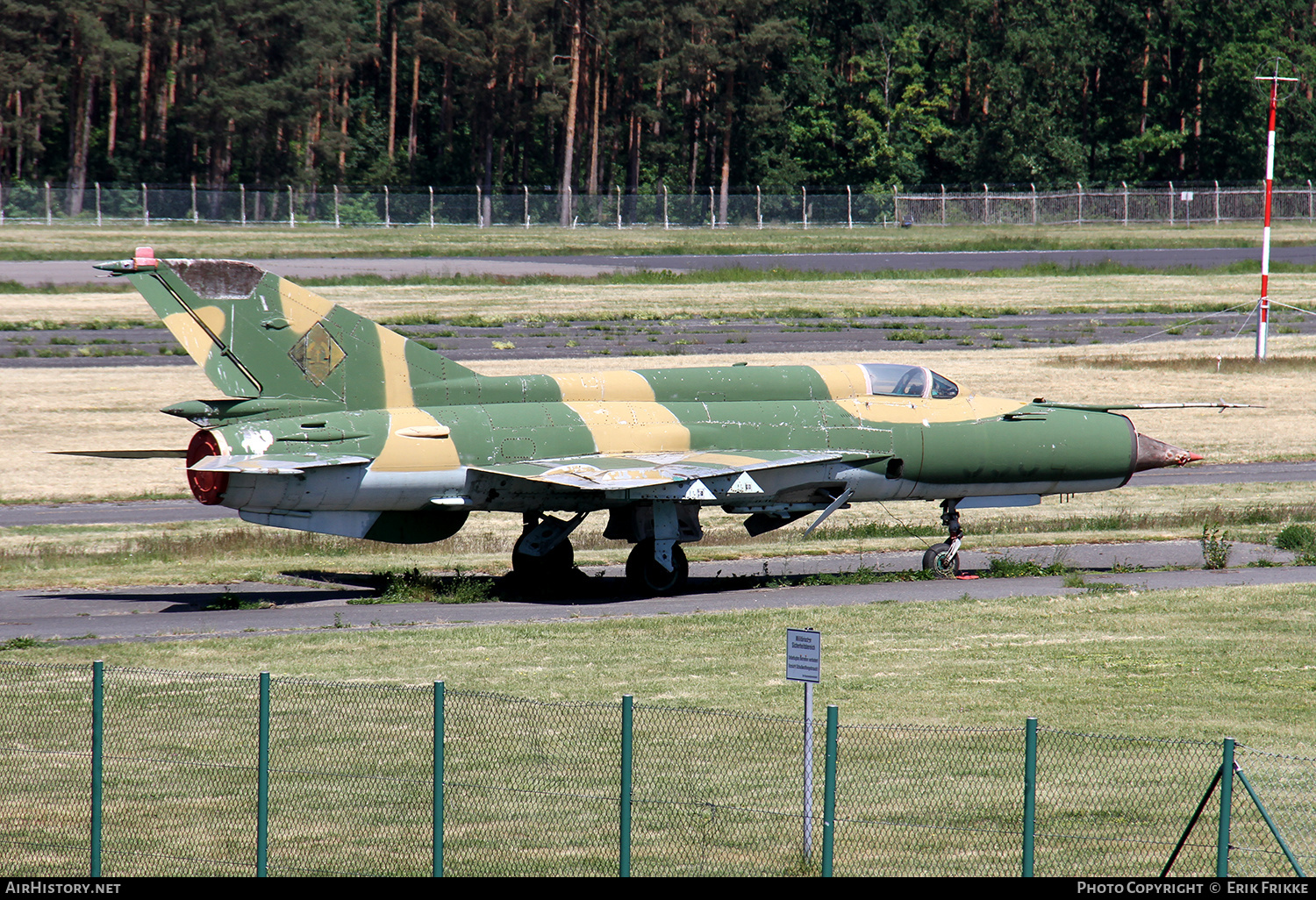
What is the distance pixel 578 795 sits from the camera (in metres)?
12.8

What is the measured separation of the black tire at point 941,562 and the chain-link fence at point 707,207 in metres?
67.1

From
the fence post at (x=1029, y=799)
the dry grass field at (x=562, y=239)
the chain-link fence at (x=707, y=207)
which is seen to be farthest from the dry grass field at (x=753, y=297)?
the fence post at (x=1029, y=799)

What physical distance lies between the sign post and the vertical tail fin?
1305 centimetres

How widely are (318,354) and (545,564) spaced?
5.31 meters

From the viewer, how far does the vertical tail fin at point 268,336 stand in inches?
884

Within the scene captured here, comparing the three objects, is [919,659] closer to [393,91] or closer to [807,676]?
[807,676]

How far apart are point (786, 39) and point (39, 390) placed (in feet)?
217

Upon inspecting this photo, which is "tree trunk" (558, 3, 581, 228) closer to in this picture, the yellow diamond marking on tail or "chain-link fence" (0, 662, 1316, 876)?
the yellow diamond marking on tail

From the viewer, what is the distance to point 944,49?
350 feet

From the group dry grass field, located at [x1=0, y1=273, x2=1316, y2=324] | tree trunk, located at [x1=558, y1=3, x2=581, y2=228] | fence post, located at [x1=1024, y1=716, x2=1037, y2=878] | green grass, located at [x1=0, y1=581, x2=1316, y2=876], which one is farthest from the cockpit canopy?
tree trunk, located at [x1=558, y1=3, x2=581, y2=228]

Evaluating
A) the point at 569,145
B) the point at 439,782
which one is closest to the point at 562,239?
the point at 569,145

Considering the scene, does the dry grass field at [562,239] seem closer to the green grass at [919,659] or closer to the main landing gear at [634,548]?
the main landing gear at [634,548]

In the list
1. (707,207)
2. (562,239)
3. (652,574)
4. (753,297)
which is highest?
(707,207)
